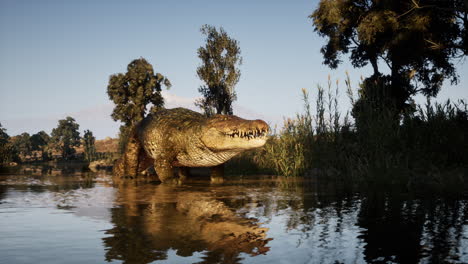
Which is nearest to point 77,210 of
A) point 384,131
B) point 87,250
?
point 87,250

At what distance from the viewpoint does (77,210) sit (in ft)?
13.7

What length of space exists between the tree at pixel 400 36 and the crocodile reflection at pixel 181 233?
1555 centimetres

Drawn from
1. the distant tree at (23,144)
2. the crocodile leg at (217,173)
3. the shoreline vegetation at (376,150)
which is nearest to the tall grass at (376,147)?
the shoreline vegetation at (376,150)

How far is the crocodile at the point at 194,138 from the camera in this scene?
6.71 m

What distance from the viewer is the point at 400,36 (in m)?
19.5

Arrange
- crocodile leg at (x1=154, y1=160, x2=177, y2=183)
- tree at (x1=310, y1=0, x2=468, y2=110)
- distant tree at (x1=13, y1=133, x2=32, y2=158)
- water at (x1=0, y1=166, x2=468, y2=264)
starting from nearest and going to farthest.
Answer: water at (x1=0, y1=166, x2=468, y2=264) < crocodile leg at (x1=154, y1=160, x2=177, y2=183) < tree at (x1=310, y1=0, x2=468, y2=110) < distant tree at (x1=13, y1=133, x2=32, y2=158)

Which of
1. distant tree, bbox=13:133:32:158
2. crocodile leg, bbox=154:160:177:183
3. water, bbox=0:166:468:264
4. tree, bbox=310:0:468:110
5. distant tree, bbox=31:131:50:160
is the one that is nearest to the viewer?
water, bbox=0:166:468:264

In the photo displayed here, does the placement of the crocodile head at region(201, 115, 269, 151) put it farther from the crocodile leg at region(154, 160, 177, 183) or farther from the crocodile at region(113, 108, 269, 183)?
the crocodile leg at region(154, 160, 177, 183)

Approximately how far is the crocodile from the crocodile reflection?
7.56ft

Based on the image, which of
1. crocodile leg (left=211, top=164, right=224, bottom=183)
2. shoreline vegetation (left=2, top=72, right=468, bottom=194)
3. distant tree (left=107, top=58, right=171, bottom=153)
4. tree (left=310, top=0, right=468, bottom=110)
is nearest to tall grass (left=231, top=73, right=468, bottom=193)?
shoreline vegetation (left=2, top=72, right=468, bottom=194)

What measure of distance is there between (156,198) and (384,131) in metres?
5.64

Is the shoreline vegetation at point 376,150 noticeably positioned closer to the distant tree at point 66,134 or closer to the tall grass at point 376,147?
the tall grass at point 376,147

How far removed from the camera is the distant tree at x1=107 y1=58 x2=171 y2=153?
38906mm

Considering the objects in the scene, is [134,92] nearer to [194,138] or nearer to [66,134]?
[66,134]
